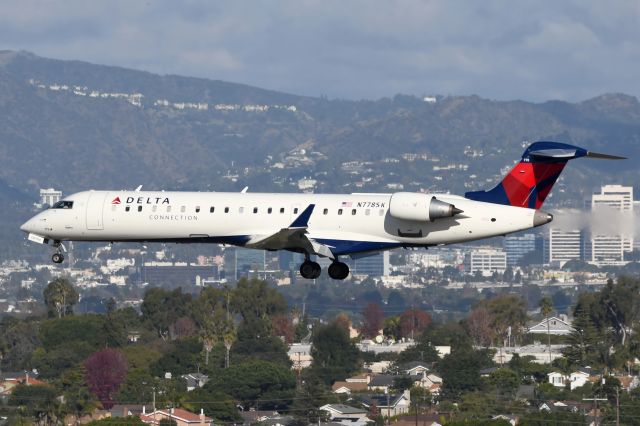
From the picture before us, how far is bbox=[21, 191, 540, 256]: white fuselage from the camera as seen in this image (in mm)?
66375

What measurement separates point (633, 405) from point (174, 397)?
3700cm

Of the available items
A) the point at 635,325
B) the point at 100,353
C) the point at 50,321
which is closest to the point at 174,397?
the point at 100,353

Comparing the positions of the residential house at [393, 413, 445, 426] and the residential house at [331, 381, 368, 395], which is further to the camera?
the residential house at [331, 381, 368, 395]

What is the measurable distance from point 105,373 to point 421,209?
91.3 m

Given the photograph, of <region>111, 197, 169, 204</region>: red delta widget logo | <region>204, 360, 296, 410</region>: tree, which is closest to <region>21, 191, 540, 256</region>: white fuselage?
<region>111, 197, 169, 204</region>: red delta widget logo

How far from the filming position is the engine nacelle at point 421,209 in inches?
2562

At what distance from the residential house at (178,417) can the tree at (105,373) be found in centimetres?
1791

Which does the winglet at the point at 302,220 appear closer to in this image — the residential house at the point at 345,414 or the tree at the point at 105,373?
the residential house at the point at 345,414

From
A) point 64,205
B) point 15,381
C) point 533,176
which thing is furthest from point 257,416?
point 533,176

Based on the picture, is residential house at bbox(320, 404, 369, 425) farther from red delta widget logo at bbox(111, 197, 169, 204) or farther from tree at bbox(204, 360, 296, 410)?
red delta widget logo at bbox(111, 197, 169, 204)

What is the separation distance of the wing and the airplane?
1.6 inches

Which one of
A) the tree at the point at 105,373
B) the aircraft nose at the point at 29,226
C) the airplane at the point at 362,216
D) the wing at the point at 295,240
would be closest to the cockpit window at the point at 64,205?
the aircraft nose at the point at 29,226

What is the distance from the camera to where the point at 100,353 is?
158 meters

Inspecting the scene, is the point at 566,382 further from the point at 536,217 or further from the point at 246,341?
the point at 536,217
